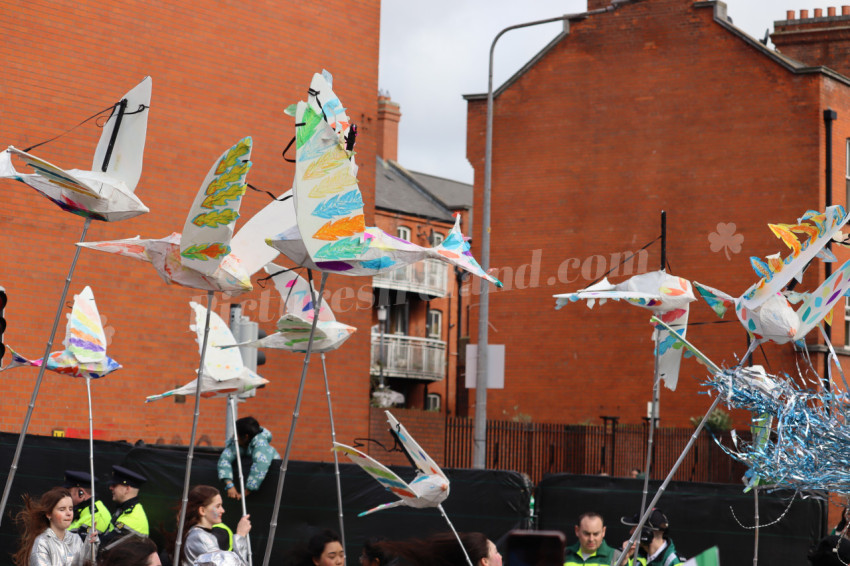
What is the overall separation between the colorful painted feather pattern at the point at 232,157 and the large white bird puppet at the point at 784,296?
3.03 m

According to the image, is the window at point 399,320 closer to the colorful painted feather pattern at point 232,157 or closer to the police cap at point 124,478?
the police cap at point 124,478

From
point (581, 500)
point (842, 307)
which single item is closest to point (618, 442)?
point (842, 307)

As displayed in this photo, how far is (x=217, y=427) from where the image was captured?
19.2 meters

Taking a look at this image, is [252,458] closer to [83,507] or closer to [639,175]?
[83,507]

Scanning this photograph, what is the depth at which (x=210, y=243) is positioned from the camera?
22.1ft

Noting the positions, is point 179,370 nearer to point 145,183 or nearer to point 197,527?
point 145,183

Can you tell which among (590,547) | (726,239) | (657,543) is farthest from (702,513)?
(726,239)

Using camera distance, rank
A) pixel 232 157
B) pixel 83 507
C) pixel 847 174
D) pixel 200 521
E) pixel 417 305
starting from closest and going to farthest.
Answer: pixel 232 157 < pixel 200 521 < pixel 83 507 < pixel 847 174 < pixel 417 305

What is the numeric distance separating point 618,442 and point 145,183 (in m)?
13.4

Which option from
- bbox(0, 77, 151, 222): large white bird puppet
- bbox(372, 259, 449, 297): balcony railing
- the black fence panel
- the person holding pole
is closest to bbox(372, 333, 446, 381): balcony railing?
bbox(372, 259, 449, 297): balcony railing

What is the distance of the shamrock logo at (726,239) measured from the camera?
2845 cm

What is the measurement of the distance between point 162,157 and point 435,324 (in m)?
29.7

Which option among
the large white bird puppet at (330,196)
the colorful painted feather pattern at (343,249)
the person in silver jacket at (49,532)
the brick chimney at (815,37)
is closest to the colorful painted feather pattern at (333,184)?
the large white bird puppet at (330,196)

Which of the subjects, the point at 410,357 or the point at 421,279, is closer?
the point at 410,357
